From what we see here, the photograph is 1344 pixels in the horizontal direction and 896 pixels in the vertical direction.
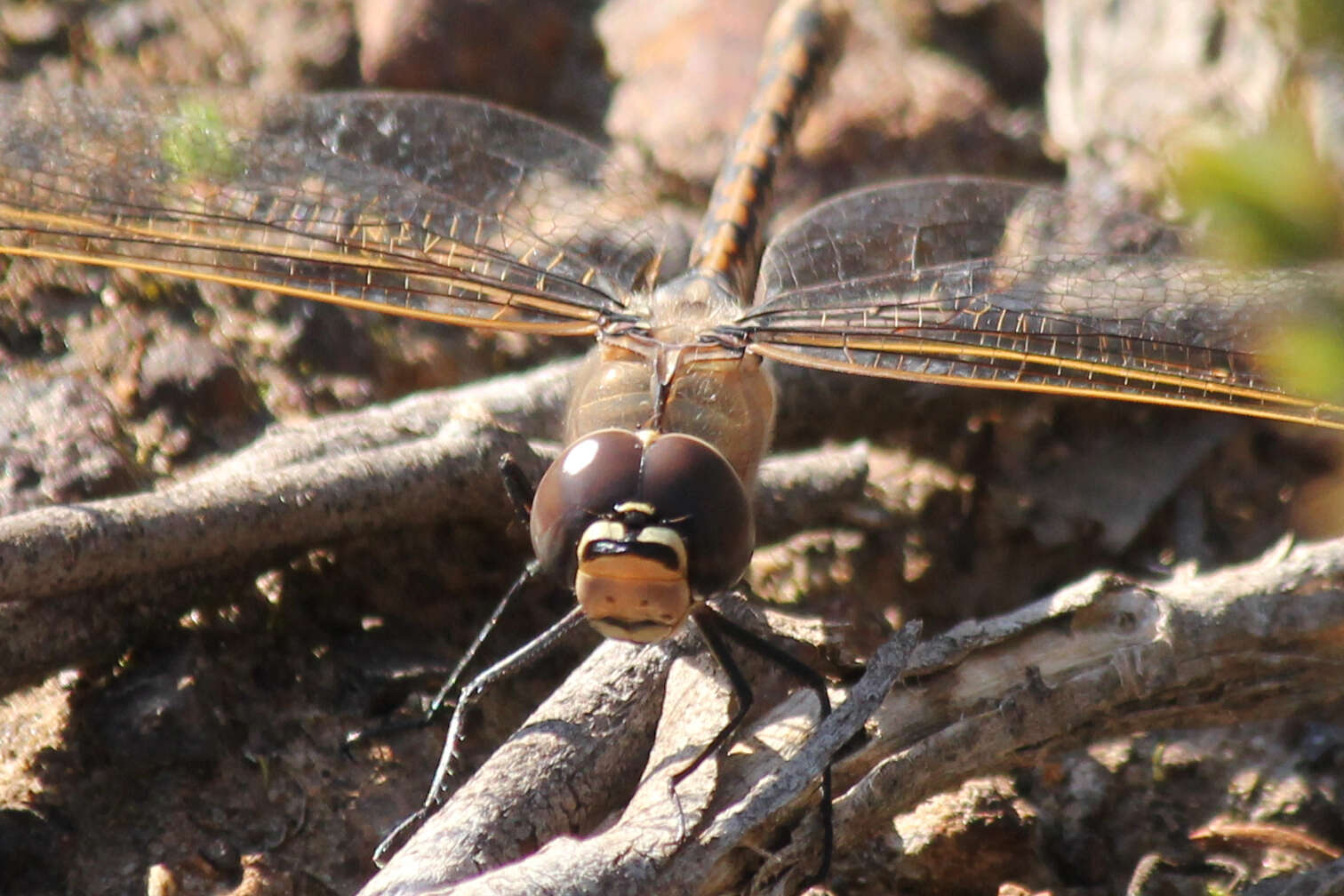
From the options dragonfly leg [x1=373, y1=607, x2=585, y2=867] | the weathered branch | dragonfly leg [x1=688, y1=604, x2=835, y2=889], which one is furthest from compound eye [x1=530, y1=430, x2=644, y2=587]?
the weathered branch

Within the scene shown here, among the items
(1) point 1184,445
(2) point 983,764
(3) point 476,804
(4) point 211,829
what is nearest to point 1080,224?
(1) point 1184,445

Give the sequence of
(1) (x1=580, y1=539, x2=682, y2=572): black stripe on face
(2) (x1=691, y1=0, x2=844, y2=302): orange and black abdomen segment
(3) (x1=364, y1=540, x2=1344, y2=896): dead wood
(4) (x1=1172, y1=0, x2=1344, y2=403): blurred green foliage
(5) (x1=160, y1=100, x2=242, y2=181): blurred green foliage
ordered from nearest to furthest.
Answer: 1. (4) (x1=1172, y1=0, x2=1344, y2=403): blurred green foliage
2. (3) (x1=364, y1=540, x2=1344, y2=896): dead wood
3. (1) (x1=580, y1=539, x2=682, y2=572): black stripe on face
4. (5) (x1=160, y1=100, x2=242, y2=181): blurred green foliage
5. (2) (x1=691, y1=0, x2=844, y2=302): orange and black abdomen segment

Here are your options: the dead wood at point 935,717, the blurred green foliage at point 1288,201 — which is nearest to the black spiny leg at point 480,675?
the dead wood at point 935,717

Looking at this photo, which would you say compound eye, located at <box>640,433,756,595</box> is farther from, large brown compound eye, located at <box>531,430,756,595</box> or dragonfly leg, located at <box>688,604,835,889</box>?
dragonfly leg, located at <box>688,604,835,889</box>

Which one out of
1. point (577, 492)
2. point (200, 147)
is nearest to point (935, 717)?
point (577, 492)

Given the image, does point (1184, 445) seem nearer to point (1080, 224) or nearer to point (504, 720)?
point (1080, 224)

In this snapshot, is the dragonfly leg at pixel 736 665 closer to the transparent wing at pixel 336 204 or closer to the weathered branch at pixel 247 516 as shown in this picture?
the weathered branch at pixel 247 516
